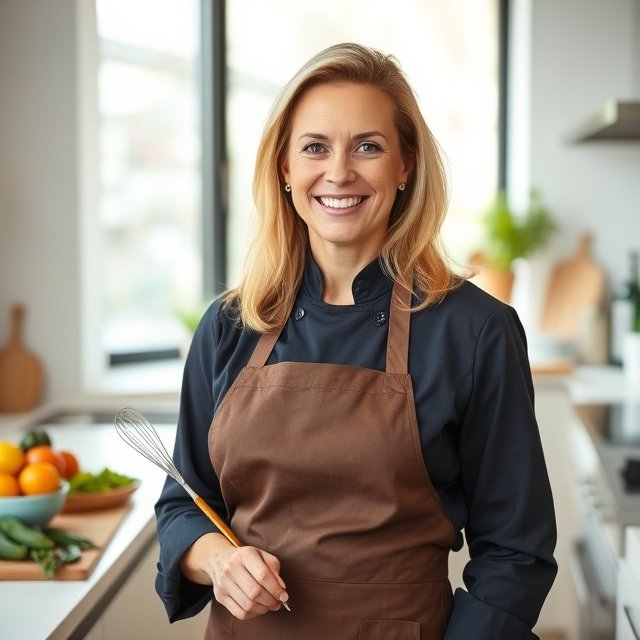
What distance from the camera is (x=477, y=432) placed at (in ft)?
4.26

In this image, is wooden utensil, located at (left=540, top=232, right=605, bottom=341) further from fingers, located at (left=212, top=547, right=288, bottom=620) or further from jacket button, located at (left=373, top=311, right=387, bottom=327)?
fingers, located at (left=212, top=547, right=288, bottom=620)

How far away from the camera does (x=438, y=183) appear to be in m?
1.42

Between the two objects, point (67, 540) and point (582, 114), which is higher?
point (582, 114)

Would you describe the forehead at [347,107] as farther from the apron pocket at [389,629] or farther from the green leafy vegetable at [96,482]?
the green leafy vegetable at [96,482]

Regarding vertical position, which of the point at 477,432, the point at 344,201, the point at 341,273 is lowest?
the point at 477,432

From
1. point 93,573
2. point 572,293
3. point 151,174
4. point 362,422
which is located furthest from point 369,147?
point 151,174

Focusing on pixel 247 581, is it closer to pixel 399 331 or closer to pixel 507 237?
pixel 399 331

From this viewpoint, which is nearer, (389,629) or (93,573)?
(389,629)

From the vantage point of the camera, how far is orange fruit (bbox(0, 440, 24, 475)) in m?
1.79

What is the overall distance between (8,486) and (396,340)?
0.83 metres

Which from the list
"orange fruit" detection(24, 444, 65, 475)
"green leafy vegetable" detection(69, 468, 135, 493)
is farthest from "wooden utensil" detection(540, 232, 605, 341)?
"orange fruit" detection(24, 444, 65, 475)

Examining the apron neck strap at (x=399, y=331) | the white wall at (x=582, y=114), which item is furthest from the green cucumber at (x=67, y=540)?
the white wall at (x=582, y=114)

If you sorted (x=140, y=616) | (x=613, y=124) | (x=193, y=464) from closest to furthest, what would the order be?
(x=193, y=464) → (x=140, y=616) → (x=613, y=124)

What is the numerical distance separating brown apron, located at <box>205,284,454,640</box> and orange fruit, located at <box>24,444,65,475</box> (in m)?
0.66
